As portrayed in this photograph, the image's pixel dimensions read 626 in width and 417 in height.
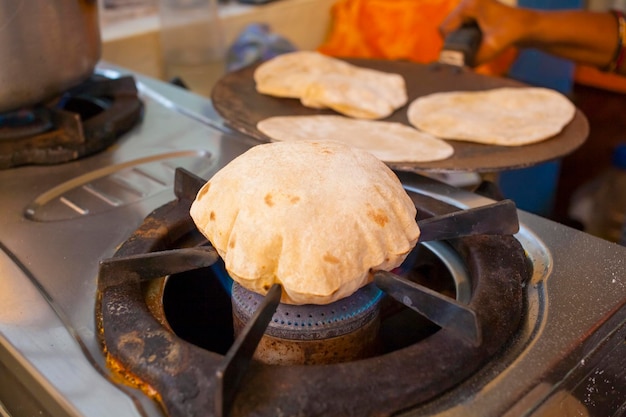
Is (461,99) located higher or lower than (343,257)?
lower

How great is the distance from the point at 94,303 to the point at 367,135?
674 mm

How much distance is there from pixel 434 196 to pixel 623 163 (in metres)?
1.90

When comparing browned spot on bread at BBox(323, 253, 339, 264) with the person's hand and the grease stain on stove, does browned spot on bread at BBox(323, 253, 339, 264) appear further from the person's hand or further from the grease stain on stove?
the person's hand

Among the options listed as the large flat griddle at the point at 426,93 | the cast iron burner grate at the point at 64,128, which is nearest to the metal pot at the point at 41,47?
the cast iron burner grate at the point at 64,128

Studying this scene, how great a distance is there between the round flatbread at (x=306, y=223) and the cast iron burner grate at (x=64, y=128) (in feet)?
1.66

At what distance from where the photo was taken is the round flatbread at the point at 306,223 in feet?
1.88

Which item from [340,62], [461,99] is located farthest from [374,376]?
[340,62]

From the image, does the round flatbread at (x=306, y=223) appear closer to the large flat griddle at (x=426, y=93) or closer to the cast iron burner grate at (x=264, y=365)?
the cast iron burner grate at (x=264, y=365)

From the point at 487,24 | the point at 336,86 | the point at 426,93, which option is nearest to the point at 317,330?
the point at 336,86

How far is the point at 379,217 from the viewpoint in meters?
0.61

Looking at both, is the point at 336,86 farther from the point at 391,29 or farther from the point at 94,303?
the point at 391,29

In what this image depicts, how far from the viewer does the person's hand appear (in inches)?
62.7

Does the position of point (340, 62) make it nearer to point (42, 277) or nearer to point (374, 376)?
point (42, 277)

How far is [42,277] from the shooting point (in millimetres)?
726
